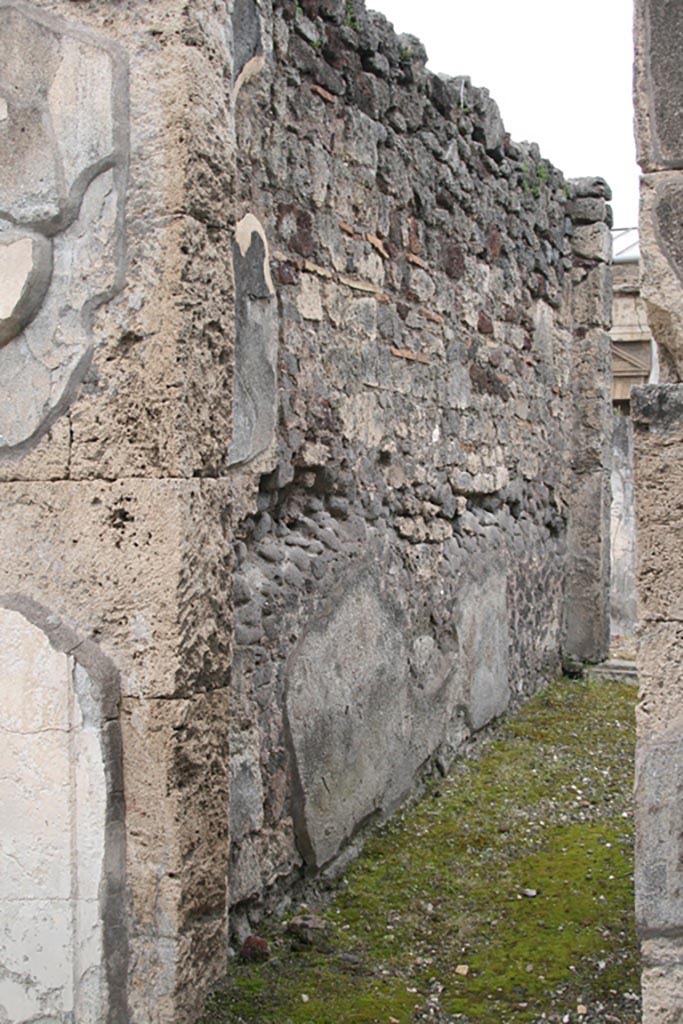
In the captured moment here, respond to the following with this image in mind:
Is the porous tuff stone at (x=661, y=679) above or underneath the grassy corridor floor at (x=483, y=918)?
above

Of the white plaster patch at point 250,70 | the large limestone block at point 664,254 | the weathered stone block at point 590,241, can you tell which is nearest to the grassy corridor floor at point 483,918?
the large limestone block at point 664,254

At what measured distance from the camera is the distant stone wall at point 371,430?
3363 mm

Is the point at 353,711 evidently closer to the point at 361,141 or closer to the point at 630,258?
the point at 361,141

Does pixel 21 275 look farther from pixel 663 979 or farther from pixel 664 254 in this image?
pixel 663 979

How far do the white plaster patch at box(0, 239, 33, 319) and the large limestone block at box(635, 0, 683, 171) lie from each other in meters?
1.15

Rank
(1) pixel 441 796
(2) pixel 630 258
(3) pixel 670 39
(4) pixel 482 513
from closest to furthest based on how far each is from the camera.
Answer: (3) pixel 670 39, (1) pixel 441 796, (4) pixel 482 513, (2) pixel 630 258

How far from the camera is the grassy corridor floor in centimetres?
288

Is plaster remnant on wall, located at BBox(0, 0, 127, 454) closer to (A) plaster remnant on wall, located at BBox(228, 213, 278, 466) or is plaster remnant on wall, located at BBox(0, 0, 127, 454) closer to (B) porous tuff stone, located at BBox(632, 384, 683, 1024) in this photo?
(A) plaster remnant on wall, located at BBox(228, 213, 278, 466)

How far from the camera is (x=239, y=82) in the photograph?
10.4ft

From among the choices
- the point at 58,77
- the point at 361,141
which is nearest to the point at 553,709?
the point at 361,141

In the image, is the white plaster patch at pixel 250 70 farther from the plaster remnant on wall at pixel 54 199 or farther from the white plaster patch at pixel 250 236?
the plaster remnant on wall at pixel 54 199

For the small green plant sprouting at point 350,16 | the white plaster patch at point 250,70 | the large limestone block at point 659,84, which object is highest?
the small green plant sprouting at point 350,16

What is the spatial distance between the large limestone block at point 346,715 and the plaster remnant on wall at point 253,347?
0.67 meters

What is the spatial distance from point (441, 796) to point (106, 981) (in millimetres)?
2511
